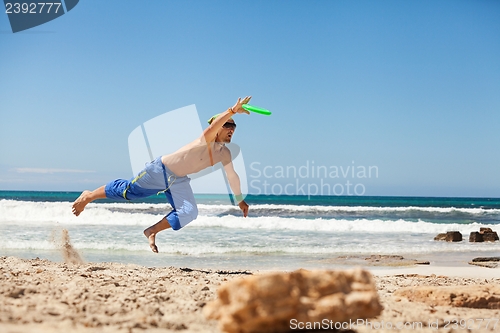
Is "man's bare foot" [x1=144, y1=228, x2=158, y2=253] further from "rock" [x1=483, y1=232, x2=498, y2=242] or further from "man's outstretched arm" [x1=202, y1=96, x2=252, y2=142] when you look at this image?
"rock" [x1=483, y1=232, x2=498, y2=242]

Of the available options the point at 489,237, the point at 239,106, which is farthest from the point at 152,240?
the point at 489,237

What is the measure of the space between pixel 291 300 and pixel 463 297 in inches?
84.0

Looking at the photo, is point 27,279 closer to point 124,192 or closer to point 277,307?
point 124,192

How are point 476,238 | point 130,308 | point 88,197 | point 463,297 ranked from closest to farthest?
point 130,308
point 463,297
point 88,197
point 476,238

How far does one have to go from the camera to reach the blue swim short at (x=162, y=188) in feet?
16.1

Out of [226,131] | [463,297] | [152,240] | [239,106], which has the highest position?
[239,106]

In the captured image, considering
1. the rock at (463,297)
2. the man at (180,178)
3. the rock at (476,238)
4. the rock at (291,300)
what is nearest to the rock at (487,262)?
the rock at (476,238)

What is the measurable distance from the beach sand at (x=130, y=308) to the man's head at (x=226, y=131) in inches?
59.6

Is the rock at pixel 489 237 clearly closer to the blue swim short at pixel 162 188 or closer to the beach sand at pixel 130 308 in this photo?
the beach sand at pixel 130 308

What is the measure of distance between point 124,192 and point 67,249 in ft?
7.08

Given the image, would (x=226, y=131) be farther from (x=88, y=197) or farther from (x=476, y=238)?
(x=476, y=238)

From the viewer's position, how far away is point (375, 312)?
2105 mm

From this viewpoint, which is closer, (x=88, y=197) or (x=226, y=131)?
(x=226, y=131)

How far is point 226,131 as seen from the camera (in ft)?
15.8
